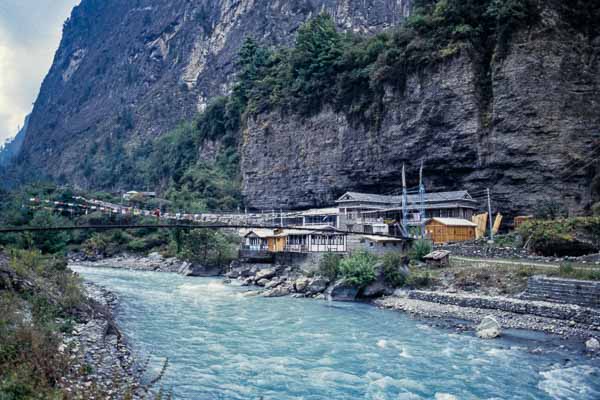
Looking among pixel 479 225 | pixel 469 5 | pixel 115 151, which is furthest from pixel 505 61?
pixel 115 151

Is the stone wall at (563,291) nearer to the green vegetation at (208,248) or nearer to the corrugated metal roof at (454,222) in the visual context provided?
the corrugated metal roof at (454,222)

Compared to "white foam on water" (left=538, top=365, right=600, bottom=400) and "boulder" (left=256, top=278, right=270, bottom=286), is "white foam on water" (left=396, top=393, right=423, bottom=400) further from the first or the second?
"boulder" (left=256, top=278, right=270, bottom=286)

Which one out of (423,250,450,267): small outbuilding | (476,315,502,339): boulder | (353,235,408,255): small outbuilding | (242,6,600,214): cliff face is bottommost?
(476,315,502,339): boulder

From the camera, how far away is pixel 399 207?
36.0 m

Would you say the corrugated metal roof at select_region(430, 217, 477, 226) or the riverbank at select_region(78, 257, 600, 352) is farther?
the corrugated metal roof at select_region(430, 217, 477, 226)

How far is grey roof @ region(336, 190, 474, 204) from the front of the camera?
108ft

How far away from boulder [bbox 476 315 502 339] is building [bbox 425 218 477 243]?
15220mm

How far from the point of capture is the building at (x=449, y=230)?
99.9 feet

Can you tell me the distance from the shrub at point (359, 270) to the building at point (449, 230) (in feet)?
29.6

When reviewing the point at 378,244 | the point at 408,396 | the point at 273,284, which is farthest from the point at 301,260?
the point at 408,396

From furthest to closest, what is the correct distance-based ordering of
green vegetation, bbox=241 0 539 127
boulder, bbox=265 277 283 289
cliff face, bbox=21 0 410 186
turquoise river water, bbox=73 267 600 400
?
cliff face, bbox=21 0 410 186, green vegetation, bbox=241 0 539 127, boulder, bbox=265 277 283 289, turquoise river water, bbox=73 267 600 400

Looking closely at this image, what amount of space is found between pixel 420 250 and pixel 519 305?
889 centimetres

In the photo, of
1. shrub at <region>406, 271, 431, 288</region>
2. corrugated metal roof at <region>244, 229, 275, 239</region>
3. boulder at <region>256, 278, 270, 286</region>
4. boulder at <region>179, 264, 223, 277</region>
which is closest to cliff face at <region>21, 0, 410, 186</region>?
corrugated metal roof at <region>244, 229, 275, 239</region>

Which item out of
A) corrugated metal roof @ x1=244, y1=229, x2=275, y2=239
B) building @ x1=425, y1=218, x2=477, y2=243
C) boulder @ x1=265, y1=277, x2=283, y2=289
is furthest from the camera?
corrugated metal roof @ x1=244, y1=229, x2=275, y2=239
